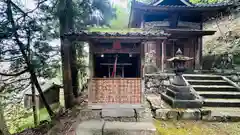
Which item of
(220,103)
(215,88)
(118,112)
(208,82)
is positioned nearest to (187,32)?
(208,82)

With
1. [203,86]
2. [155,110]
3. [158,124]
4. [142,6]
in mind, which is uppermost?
[142,6]

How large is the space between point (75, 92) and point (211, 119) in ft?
21.8

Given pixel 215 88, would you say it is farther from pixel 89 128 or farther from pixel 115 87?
pixel 89 128

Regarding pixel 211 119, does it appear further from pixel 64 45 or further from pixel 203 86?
pixel 64 45

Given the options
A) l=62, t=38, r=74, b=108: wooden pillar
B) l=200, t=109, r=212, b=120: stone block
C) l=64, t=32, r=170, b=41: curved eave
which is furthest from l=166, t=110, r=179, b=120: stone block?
l=62, t=38, r=74, b=108: wooden pillar

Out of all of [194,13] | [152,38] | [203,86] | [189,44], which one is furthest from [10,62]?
[194,13]

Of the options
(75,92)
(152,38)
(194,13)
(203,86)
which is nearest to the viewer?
(152,38)

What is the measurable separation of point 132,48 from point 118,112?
7.55 feet

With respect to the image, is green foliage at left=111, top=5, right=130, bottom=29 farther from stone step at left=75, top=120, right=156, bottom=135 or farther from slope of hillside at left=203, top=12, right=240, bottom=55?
slope of hillside at left=203, top=12, right=240, bottom=55

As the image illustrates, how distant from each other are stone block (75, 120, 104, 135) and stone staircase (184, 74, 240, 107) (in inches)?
166

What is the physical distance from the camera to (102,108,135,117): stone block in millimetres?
4875

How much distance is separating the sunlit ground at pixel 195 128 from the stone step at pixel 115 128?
0.42 m

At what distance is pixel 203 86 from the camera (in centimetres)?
658

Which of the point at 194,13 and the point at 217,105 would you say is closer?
the point at 217,105
